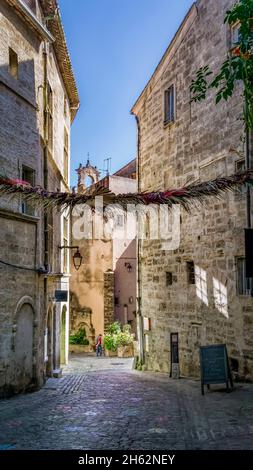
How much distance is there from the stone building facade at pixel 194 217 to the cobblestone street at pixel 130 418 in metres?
1.59

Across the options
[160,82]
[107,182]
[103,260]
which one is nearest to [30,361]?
[160,82]

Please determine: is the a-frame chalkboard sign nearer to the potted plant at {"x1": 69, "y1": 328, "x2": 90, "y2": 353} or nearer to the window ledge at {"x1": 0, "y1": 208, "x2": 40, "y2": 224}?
the window ledge at {"x1": 0, "y1": 208, "x2": 40, "y2": 224}

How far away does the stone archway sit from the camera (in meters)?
12.0

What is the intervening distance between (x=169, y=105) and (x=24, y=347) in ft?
28.9

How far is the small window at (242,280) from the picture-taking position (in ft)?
38.0

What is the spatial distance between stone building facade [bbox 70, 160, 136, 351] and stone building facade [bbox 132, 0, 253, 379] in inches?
525

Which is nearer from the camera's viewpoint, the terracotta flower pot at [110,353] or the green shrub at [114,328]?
the terracotta flower pot at [110,353]

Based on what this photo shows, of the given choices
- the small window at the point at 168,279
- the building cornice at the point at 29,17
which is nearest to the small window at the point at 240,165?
the small window at the point at 168,279

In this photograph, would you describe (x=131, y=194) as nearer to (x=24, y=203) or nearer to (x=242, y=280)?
(x=24, y=203)

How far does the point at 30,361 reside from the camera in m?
12.7

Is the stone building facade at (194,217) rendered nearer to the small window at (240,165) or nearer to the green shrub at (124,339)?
the small window at (240,165)

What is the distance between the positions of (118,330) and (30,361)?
613 inches

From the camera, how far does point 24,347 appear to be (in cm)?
1238
